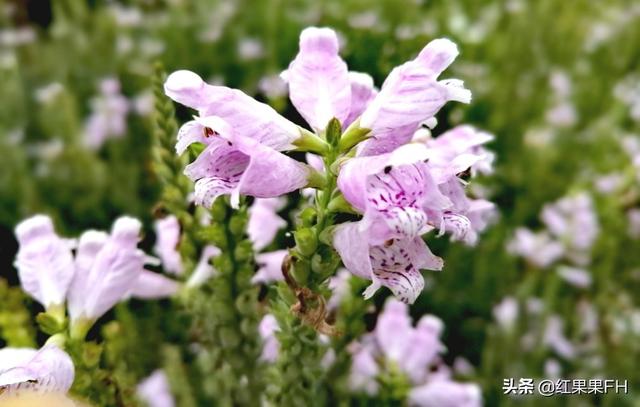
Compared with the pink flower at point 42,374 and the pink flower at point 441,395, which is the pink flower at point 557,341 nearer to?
the pink flower at point 441,395

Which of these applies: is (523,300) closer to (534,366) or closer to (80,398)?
(534,366)

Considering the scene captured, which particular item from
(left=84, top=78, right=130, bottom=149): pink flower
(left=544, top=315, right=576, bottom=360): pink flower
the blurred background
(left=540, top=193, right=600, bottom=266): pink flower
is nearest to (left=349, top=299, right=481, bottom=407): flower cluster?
the blurred background

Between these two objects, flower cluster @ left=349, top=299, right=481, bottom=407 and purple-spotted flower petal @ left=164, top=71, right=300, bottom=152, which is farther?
flower cluster @ left=349, top=299, right=481, bottom=407

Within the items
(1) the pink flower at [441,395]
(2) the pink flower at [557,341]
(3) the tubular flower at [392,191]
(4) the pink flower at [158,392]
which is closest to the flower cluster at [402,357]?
(1) the pink flower at [441,395]

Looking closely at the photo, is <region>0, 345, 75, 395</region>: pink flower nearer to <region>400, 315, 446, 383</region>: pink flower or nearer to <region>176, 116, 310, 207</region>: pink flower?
<region>176, 116, 310, 207</region>: pink flower

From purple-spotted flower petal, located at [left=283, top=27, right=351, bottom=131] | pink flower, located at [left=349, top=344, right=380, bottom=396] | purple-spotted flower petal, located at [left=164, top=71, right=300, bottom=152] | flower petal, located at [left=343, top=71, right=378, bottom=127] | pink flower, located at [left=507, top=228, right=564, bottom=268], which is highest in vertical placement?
pink flower, located at [left=507, top=228, right=564, bottom=268]
